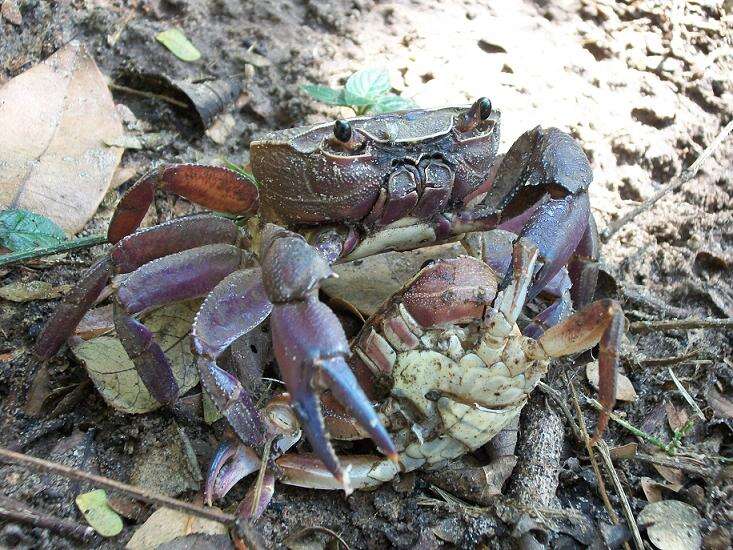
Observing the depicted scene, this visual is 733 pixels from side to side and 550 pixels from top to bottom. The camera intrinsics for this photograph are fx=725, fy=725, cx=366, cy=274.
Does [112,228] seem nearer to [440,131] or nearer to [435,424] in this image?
[440,131]

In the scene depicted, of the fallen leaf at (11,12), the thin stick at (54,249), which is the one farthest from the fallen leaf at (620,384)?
→ the fallen leaf at (11,12)

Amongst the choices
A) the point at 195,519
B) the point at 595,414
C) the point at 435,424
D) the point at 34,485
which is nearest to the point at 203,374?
the point at 195,519

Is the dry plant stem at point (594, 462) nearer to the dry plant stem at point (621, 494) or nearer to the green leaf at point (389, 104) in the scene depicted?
the dry plant stem at point (621, 494)

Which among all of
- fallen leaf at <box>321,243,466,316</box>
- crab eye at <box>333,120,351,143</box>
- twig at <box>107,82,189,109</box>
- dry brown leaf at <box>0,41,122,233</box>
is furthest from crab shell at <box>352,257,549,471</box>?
twig at <box>107,82,189,109</box>

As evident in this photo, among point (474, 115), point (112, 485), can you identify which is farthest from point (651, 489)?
point (112, 485)

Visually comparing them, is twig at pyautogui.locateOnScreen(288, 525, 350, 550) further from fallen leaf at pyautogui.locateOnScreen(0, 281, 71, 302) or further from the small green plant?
the small green plant

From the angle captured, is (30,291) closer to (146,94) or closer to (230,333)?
(230,333)
